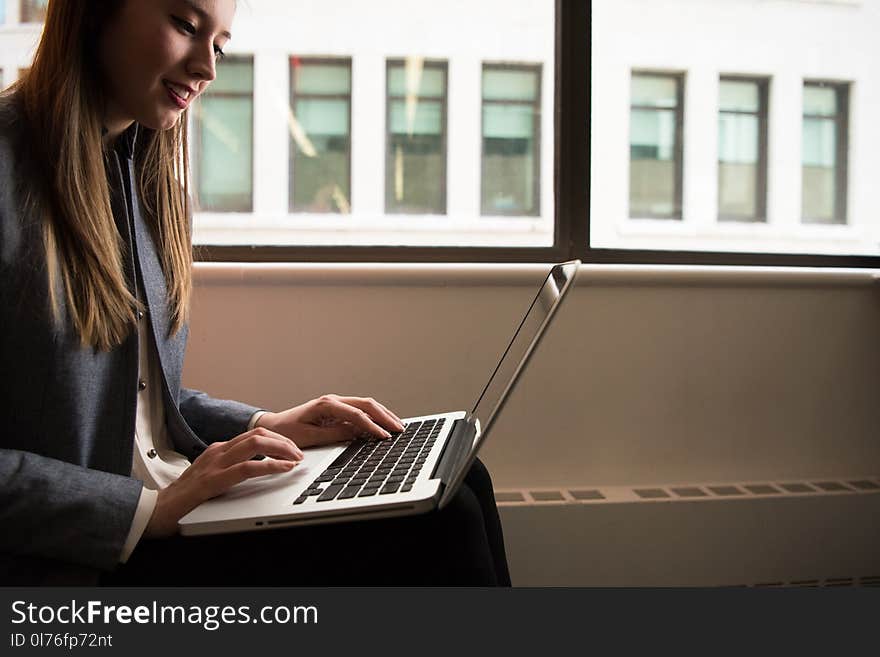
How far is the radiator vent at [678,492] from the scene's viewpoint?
Answer: 1512 mm

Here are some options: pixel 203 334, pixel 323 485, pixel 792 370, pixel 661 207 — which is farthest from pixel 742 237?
pixel 323 485

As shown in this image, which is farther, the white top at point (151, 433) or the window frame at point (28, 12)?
the window frame at point (28, 12)

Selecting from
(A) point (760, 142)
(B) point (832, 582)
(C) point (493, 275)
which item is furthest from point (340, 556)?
(A) point (760, 142)

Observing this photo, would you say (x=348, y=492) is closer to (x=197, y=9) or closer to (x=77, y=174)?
(x=77, y=174)

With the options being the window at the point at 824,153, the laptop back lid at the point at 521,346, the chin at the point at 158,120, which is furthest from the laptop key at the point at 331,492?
the window at the point at 824,153

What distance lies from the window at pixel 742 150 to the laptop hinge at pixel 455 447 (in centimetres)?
112

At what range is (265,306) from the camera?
4.93 feet

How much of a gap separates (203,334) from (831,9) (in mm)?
1706

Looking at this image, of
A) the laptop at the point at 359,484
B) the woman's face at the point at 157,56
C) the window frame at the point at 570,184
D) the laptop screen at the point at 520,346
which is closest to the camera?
the laptop at the point at 359,484

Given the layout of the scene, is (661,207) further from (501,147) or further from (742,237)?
(501,147)

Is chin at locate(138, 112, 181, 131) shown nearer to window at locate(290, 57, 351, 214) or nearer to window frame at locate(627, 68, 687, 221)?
window at locate(290, 57, 351, 214)

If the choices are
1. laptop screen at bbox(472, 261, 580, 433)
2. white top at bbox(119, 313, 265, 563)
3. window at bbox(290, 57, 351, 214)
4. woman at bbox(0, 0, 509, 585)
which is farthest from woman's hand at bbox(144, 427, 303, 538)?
window at bbox(290, 57, 351, 214)

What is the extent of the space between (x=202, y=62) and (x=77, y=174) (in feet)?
0.72

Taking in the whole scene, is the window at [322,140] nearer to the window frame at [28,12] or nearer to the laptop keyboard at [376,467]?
the window frame at [28,12]
